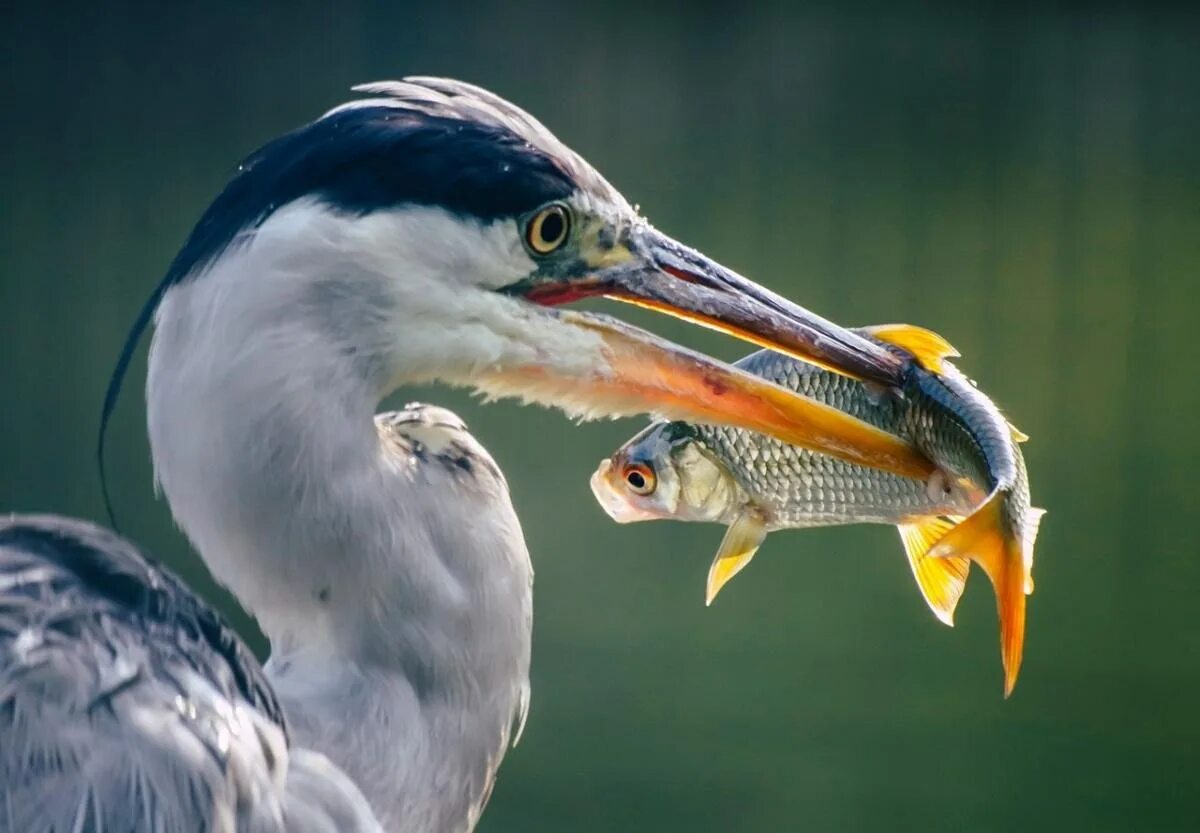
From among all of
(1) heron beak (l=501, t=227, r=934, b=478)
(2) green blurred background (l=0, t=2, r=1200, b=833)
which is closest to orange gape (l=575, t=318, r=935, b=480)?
(1) heron beak (l=501, t=227, r=934, b=478)

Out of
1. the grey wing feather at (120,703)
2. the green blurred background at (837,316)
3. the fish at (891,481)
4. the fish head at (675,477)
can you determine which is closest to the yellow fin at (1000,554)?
the fish at (891,481)

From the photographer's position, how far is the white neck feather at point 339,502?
978 millimetres

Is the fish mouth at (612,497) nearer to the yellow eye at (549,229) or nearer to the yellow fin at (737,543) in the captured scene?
the yellow fin at (737,543)

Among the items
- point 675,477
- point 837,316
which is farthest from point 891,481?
point 837,316

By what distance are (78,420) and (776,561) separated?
1391 mm

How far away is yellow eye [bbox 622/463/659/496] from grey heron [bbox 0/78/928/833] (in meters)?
0.16

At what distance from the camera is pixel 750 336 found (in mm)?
1095

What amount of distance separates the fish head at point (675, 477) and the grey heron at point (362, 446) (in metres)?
0.15

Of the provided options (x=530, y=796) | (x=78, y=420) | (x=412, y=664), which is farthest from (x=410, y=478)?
(x=78, y=420)

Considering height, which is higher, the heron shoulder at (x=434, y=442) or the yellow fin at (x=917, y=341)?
the yellow fin at (x=917, y=341)

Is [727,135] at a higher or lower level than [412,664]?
higher

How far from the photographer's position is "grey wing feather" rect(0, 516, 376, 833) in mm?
847

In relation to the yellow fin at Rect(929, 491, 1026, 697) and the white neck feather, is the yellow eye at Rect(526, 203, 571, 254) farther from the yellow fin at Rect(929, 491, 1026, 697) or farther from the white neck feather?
the yellow fin at Rect(929, 491, 1026, 697)

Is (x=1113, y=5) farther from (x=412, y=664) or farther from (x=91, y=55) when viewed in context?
(x=412, y=664)
